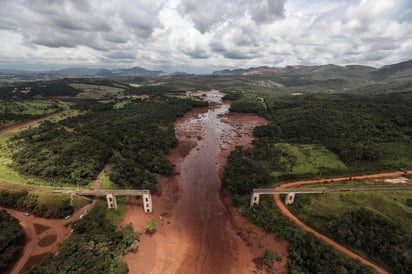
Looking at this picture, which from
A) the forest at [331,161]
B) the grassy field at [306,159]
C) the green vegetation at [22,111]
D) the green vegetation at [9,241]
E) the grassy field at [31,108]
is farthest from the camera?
the grassy field at [31,108]

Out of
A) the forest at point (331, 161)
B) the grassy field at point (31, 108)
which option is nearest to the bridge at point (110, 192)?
the forest at point (331, 161)

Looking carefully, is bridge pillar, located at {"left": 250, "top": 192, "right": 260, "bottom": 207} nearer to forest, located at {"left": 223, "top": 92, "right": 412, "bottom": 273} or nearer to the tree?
forest, located at {"left": 223, "top": 92, "right": 412, "bottom": 273}

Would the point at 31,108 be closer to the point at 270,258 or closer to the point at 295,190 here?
the point at 295,190

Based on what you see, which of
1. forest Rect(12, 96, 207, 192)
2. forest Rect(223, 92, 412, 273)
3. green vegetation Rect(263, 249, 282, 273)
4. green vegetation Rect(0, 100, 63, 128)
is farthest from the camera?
green vegetation Rect(0, 100, 63, 128)

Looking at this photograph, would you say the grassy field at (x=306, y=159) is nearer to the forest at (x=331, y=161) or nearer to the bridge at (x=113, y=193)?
the forest at (x=331, y=161)

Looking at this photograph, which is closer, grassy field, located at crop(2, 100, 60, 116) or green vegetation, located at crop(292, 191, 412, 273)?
green vegetation, located at crop(292, 191, 412, 273)

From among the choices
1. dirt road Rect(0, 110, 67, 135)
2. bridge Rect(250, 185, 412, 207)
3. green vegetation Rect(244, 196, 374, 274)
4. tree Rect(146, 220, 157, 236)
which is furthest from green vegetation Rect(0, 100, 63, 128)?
green vegetation Rect(244, 196, 374, 274)

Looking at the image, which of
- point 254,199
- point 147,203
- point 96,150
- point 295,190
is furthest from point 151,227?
point 96,150
